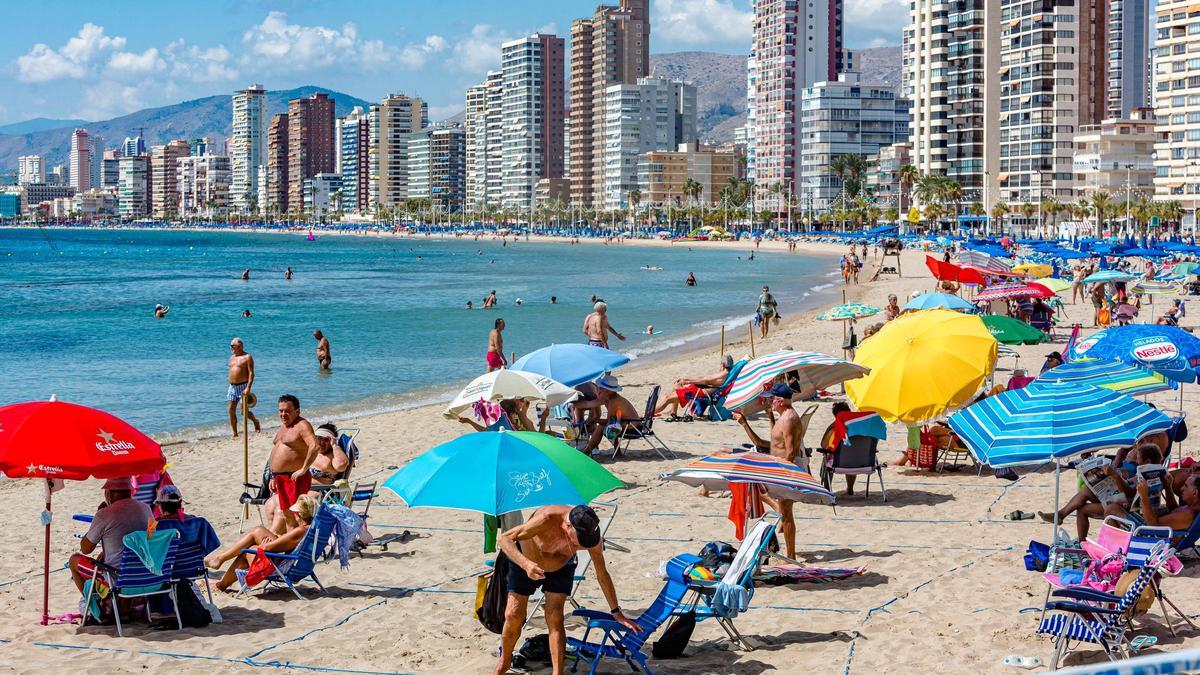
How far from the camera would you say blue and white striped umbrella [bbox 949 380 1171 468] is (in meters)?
9.12

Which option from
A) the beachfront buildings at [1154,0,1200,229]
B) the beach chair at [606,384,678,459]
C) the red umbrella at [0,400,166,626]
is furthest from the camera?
the beachfront buildings at [1154,0,1200,229]

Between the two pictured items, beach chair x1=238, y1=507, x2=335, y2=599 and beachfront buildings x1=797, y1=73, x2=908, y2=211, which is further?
beachfront buildings x1=797, y1=73, x2=908, y2=211

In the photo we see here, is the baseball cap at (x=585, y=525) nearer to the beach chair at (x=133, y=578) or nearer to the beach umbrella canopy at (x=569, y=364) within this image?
the beach chair at (x=133, y=578)

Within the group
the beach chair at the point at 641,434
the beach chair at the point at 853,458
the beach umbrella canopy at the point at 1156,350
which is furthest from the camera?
the beach chair at the point at 641,434

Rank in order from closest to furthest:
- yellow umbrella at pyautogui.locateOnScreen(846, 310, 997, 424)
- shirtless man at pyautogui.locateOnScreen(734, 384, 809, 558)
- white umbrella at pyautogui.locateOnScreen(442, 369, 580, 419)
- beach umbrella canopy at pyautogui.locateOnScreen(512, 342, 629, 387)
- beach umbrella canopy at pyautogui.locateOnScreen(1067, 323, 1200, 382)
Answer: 1. shirtless man at pyautogui.locateOnScreen(734, 384, 809, 558)
2. yellow umbrella at pyautogui.locateOnScreen(846, 310, 997, 424)
3. beach umbrella canopy at pyautogui.locateOnScreen(1067, 323, 1200, 382)
4. white umbrella at pyautogui.locateOnScreen(442, 369, 580, 419)
5. beach umbrella canopy at pyautogui.locateOnScreen(512, 342, 629, 387)

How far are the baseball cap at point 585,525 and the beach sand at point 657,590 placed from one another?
1.32m

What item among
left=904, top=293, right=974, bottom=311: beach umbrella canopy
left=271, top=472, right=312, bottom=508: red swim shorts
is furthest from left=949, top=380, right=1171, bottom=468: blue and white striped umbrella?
left=904, top=293, right=974, bottom=311: beach umbrella canopy

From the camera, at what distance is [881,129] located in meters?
172

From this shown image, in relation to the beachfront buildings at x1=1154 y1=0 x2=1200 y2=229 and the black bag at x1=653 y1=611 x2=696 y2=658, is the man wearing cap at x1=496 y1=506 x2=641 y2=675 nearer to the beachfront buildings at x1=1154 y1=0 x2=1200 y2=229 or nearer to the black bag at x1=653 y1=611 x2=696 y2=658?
the black bag at x1=653 y1=611 x2=696 y2=658

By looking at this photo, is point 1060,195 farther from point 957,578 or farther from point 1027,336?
point 957,578

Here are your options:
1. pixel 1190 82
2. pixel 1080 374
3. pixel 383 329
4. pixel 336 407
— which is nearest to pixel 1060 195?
pixel 1190 82

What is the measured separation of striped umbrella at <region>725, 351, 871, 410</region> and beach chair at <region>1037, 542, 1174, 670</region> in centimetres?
547

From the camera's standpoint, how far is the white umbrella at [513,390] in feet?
42.7

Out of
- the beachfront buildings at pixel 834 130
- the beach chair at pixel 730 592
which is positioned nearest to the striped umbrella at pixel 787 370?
the beach chair at pixel 730 592
